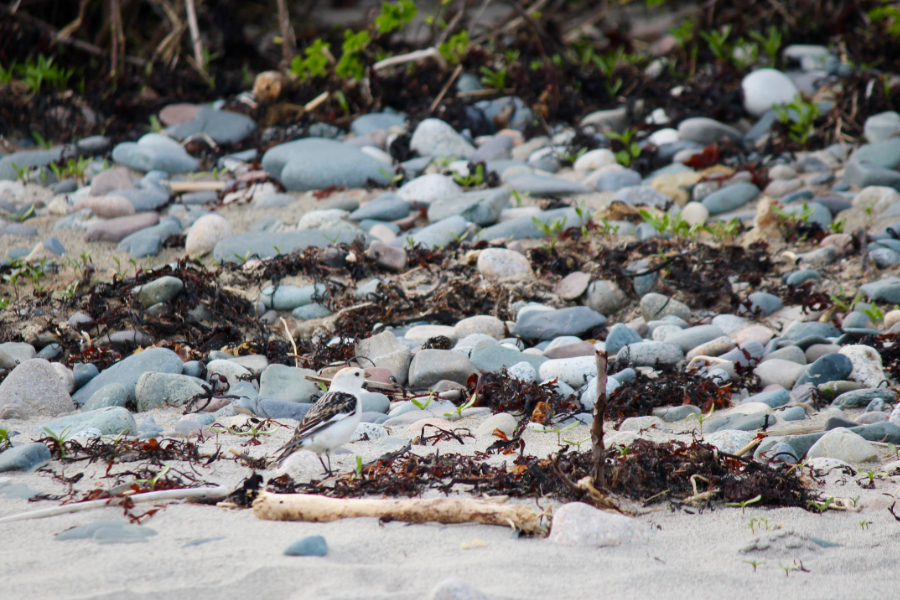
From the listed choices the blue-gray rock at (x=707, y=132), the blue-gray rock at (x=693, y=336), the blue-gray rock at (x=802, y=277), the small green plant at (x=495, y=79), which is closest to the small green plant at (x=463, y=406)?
the blue-gray rock at (x=693, y=336)

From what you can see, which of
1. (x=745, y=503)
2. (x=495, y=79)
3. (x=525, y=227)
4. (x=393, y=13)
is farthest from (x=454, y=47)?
(x=745, y=503)

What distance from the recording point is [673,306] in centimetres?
463

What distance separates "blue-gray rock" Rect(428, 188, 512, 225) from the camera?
570cm

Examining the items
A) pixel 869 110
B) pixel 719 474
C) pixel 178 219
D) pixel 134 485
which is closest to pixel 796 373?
pixel 719 474

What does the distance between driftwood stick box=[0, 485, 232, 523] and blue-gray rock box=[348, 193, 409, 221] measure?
3.67m

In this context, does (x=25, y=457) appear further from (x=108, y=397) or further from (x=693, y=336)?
(x=693, y=336)

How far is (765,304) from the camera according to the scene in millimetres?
4609

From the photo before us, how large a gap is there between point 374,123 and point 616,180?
8.94ft

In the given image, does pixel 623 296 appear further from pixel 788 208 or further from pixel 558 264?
pixel 788 208

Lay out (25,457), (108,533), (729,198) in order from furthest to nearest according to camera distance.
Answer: (729,198)
(25,457)
(108,533)

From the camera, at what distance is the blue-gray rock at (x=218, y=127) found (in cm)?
756

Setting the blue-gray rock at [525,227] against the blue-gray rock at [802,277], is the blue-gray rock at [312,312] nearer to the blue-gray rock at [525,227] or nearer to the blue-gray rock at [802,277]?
the blue-gray rock at [525,227]

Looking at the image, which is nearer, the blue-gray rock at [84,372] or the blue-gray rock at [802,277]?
the blue-gray rock at [84,372]

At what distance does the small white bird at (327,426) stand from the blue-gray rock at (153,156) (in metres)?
4.82
